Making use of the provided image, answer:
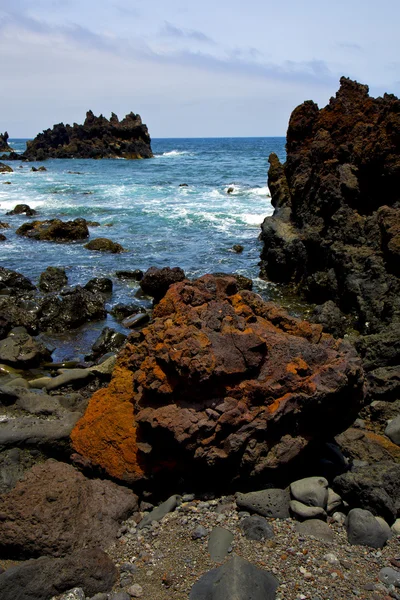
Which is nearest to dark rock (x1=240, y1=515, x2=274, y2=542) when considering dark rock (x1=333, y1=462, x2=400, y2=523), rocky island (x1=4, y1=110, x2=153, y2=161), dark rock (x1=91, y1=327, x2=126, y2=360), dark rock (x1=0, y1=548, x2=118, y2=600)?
dark rock (x1=333, y1=462, x2=400, y2=523)

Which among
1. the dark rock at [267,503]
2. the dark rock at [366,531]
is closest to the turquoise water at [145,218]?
the dark rock at [267,503]

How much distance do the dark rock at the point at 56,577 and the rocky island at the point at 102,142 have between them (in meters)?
81.2

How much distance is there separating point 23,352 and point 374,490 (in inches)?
299

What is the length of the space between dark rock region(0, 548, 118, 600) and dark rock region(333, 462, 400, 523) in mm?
2365

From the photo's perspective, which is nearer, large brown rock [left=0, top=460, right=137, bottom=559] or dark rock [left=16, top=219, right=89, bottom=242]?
large brown rock [left=0, top=460, right=137, bottom=559]

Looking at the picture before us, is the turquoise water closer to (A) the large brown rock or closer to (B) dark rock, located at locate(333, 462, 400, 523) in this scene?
(A) the large brown rock

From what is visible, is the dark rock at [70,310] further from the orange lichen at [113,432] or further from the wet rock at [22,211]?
the wet rock at [22,211]

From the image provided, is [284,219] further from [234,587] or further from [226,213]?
[234,587]

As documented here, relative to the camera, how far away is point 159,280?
13859 mm

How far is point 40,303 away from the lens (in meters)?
13.3

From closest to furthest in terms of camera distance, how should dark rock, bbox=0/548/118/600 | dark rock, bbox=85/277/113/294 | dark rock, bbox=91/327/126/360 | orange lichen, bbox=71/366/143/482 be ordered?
dark rock, bbox=0/548/118/600, orange lichen, bbox=71/366/143/482, dark rock, bbox=91/327/126/360, dark rock, bbox=85/277/113/294

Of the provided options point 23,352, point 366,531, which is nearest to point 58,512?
point 366,531

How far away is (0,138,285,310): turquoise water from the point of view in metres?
18.1

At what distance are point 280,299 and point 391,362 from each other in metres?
5.94
